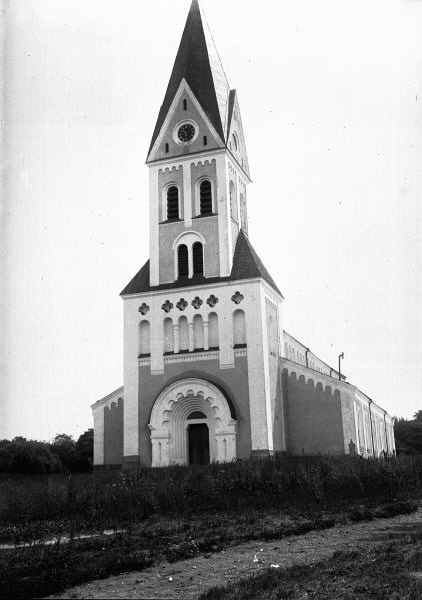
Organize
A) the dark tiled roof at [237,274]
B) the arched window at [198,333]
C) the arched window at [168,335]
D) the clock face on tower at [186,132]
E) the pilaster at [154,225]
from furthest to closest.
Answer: the clock face on tower at [186,132] < the pilaster at [154,225] < the arched window at [168,335] < the dark tiled roof at [237,274] < the arched window at [198,333]

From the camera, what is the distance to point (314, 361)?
56656 millimetres

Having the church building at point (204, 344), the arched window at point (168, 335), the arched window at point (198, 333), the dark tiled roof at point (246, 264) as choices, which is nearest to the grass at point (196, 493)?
the church building at point (204, 344)

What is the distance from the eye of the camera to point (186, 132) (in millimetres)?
44719

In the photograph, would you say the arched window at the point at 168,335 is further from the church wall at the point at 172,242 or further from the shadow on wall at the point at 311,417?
the shadow on wall at the point at 311,417

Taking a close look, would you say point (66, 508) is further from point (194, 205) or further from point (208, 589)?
point (194, 205)

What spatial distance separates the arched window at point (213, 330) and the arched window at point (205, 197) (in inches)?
278

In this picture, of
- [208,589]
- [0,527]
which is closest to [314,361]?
[0,527]

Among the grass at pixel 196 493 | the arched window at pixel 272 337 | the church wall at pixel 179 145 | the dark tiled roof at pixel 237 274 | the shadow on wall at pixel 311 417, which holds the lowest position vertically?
the grass at pixel 196 493

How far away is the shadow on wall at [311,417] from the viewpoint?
3862 centimetres

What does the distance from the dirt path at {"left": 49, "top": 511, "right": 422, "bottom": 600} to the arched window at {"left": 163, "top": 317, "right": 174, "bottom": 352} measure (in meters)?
25.6

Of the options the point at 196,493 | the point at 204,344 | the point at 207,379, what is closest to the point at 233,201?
the point at 204,344

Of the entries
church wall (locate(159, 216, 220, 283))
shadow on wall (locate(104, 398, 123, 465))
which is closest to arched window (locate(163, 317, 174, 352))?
church wall (locate(159, 216, 220, 283))

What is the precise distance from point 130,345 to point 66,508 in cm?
2241

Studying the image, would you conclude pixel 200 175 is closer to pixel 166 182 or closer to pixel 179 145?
pixel 166 182
